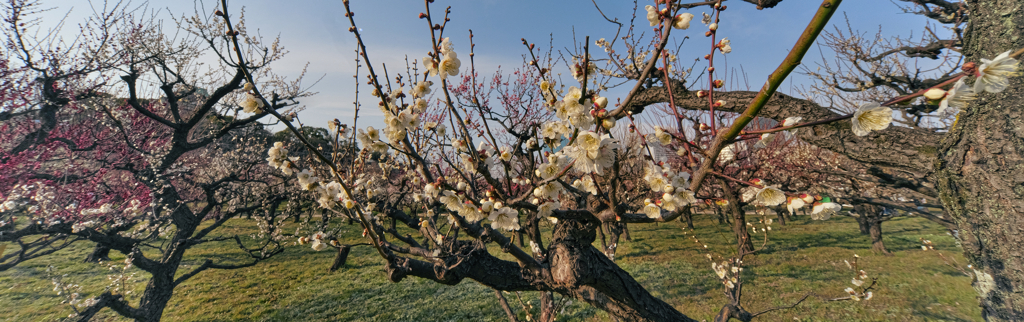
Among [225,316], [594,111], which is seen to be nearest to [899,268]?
[594,111]

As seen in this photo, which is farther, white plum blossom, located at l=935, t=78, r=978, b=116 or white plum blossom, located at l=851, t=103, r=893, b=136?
white plum blossom, located at l=851, t=103, r=893, b=136

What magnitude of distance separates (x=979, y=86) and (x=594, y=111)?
3.11ft

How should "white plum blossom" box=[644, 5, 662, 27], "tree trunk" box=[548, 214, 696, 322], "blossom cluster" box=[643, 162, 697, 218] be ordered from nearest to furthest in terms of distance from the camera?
1. "white plum blossom" box=[644, 5, 662, 27]
2. "blossom cluster" box=[643, 162, 697, 218]
3. "tree trunk" box=[548, 214, 696, 322]

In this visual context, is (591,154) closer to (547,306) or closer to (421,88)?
(421,88)

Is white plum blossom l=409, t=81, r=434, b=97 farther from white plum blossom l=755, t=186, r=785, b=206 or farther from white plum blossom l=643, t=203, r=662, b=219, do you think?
white plum blossom l=755, t=186, r=785, b=206

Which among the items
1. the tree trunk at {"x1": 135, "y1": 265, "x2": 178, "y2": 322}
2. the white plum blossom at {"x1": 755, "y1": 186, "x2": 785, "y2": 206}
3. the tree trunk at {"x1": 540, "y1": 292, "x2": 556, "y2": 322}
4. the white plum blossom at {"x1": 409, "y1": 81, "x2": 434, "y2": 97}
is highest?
the white plum blossom at {"x1": 409, "y1": 81, "x2": 434, "y2": 97}

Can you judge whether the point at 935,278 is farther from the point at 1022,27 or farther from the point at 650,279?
the point at 1022,27

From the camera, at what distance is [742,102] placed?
3057mm

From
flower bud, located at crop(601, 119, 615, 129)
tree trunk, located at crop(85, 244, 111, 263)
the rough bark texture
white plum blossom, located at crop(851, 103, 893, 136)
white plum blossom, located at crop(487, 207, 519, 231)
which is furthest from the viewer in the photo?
tree trunk, located at crop(85, 244, 111, 263)

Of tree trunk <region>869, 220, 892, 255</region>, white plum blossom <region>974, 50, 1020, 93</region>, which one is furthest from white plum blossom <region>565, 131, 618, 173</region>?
tree trunk <region>869, 220, 892, 255</region>

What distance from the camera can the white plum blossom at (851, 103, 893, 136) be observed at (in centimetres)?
91

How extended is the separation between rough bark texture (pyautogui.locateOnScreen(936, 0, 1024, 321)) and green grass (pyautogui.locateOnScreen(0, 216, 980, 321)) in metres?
2.22

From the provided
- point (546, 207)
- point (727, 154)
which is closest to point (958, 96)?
point (546, 207)

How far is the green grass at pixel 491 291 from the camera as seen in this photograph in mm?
5539
